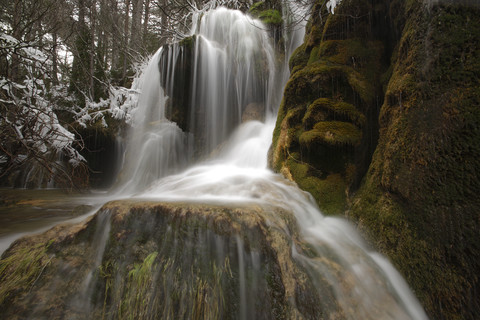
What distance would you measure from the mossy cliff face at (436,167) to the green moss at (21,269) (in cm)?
369

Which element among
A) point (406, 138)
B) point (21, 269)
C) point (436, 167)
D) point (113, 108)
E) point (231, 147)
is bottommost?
point (21, 269)

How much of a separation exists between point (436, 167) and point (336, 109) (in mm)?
1796

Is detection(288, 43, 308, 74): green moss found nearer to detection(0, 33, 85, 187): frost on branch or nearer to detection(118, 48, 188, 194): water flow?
detection(118, 48, 188, 194): water flow

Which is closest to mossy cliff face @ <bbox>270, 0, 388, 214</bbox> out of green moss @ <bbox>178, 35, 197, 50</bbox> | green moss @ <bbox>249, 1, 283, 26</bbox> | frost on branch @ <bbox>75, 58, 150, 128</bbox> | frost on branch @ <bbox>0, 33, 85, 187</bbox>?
frost on branch @ <bbox>0, 33, 85, 187</bbox>

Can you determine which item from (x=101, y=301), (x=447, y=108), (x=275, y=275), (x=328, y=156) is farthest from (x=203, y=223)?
(x=447, y=108)

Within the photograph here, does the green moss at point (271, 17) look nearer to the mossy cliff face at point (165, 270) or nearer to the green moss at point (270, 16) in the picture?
the green moss at point (270, 16)

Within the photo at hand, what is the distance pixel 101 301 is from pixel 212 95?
22.3 ft

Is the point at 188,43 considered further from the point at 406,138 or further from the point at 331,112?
the point at 406,138

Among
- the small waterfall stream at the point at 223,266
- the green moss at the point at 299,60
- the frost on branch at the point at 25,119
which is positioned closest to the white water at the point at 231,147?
the small waterfall stream at the point at 223,266

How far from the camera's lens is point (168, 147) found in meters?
9.06

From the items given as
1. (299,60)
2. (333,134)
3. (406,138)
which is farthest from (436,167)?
(299,60)

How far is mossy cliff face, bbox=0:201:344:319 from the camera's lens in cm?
190

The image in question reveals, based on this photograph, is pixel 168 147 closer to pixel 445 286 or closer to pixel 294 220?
pixel 294 220

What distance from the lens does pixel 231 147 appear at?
741 centimetres
